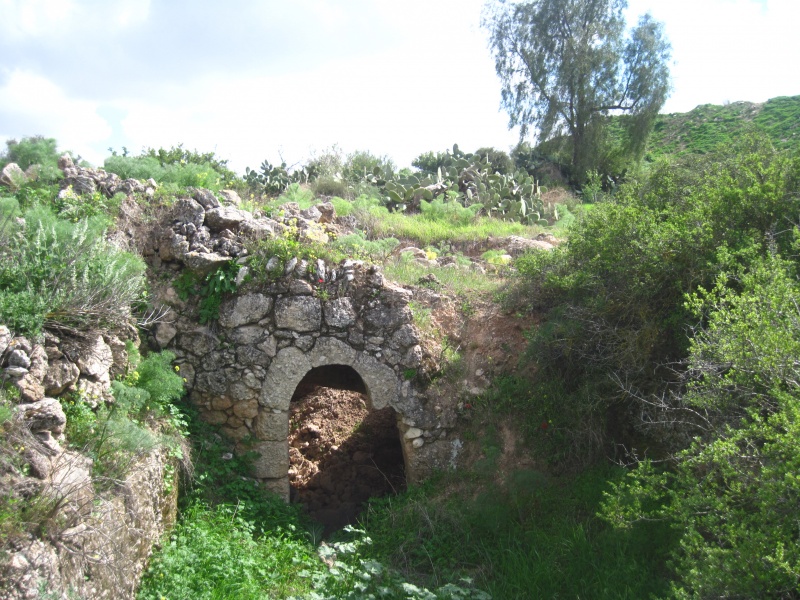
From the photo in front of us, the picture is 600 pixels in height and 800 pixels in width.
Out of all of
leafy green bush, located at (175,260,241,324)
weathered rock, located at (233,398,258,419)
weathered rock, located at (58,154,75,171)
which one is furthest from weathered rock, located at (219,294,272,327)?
weathered rock, located at (58,154,75,171)

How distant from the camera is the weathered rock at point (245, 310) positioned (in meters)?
8.44

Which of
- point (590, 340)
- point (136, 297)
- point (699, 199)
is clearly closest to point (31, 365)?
point (136, 297)

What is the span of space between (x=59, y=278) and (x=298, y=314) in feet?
9.46

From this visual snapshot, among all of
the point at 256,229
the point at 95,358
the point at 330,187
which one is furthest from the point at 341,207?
the point at 95,358

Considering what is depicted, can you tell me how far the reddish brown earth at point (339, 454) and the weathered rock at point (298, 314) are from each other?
2.75 meters

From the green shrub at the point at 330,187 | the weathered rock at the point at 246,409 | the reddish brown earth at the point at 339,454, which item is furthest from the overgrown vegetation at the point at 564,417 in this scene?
the green shrub at the point at 330,187

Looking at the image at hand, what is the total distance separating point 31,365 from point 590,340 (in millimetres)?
5655

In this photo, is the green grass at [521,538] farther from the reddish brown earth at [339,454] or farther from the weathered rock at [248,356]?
the weathered rock at [248,356]

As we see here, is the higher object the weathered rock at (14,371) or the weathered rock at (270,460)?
the weathered rock at (14,371)

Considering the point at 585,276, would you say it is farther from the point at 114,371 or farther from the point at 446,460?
the point at 114,371

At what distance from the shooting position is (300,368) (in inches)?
335

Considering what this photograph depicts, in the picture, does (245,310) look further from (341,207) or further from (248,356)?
(341,207)

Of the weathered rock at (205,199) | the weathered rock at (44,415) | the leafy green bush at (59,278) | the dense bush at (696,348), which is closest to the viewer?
the dense bush at (696,348)

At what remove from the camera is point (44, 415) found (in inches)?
219
